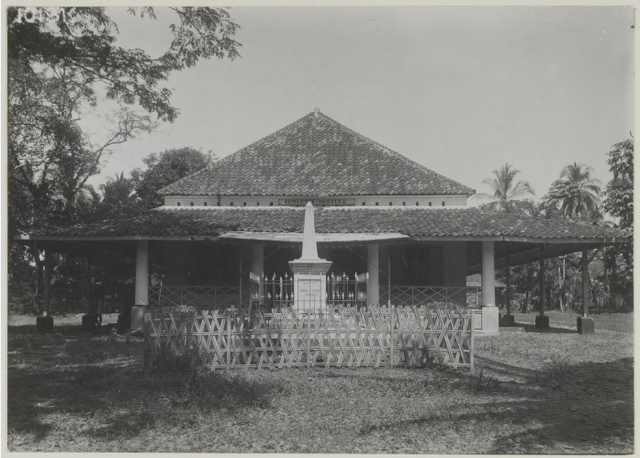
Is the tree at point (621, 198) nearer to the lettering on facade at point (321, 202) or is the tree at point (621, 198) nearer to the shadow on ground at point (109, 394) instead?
the lettering on facade at point (321, 202)

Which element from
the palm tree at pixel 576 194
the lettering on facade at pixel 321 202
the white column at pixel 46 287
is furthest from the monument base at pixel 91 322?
the palm tree at pixel 576 194

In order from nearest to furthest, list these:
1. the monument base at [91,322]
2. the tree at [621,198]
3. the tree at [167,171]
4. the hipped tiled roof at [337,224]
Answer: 1. the hipped tiled roof at [337,224]
2. the monument base at [91,322]
3. the tree at [621,198]
4. the tree at [167,171]

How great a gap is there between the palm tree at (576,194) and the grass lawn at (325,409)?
29.1m

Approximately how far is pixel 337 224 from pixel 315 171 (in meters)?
3.85

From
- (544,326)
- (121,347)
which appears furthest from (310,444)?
(544,326)

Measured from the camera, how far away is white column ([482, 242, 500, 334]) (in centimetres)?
1572

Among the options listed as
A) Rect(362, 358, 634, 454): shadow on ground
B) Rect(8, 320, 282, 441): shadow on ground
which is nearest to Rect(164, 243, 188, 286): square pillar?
Rect(8, 320, 282, 441): shadow on ground

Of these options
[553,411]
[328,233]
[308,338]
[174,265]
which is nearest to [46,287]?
[174,265]

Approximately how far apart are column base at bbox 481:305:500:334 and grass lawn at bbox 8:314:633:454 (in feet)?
17.4

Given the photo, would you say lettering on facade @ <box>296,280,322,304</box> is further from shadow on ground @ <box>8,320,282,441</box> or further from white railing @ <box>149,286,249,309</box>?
white railing @ <box>149,286,249,309</box>

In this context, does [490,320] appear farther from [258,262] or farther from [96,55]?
[96,55]

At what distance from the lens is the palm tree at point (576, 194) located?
36.8m

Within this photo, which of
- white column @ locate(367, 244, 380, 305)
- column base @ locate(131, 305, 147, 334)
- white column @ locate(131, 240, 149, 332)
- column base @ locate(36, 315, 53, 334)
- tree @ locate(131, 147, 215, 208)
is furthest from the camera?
tree @ locate(131, 147, 215, 208)

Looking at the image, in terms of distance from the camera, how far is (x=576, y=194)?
120 feet
